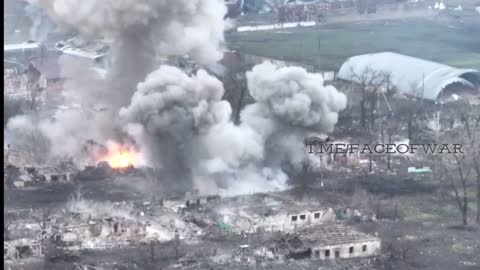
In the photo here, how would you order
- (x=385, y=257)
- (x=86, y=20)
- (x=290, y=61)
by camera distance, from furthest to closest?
1. (x=290, y=61)
2. (x=86, y=20)
3. (x=385, y=257)

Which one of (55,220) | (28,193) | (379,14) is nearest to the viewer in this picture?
(55,220)

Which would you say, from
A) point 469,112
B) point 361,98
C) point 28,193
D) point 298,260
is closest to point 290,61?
point 361,98

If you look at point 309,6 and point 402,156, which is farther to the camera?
point 309,6

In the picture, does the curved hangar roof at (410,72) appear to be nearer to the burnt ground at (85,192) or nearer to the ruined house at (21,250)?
the burnt ground at (85,192)

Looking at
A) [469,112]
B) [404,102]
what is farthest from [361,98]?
[469,112]

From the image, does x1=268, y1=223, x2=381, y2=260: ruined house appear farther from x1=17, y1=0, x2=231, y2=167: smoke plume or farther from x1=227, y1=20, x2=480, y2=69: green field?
x1=227, y1=20, x2=480, y2=69: green field

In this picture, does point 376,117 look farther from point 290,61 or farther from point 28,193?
point 28,193

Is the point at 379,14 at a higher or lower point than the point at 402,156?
higher

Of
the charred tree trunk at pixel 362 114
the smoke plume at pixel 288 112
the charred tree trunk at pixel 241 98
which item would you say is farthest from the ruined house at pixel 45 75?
the charred tree trunk at pixel 362 114

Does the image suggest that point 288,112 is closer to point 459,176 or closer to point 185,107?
point 185,107
